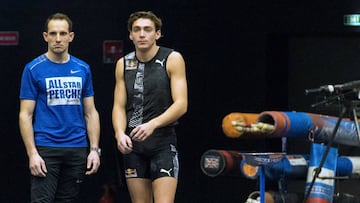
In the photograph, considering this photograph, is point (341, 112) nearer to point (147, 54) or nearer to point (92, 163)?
point (147, 54)

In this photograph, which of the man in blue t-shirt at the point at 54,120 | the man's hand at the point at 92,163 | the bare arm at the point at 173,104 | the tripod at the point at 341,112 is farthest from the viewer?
the man's hand at the point at 92,163

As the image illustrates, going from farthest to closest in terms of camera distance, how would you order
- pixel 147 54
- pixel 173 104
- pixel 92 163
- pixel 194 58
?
pixel 194 58, pixel 92 163, pixel 147 54, pixel 173 104

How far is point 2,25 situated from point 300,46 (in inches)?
132

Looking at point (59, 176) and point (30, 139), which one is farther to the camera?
point (59, 176)

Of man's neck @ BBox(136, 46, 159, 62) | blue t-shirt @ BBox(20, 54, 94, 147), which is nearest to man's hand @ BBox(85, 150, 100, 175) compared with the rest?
blue t-shirt @ BBox(20, 54, 94, 147)

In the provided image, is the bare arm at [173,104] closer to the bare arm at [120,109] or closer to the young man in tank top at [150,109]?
the young man in tank top at [150,109]

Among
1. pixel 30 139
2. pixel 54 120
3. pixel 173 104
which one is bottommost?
pixel 30 139

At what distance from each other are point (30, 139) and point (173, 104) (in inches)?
36.7

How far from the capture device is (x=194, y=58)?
8.80m

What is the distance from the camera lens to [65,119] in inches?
205

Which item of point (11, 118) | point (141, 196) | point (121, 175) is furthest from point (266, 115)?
point (11, 118)

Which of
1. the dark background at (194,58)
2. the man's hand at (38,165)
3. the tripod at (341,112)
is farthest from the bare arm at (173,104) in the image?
the dark background at (194,58)

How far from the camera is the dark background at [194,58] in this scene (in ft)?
28.6

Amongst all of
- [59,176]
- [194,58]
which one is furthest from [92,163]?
A: [194,58]
